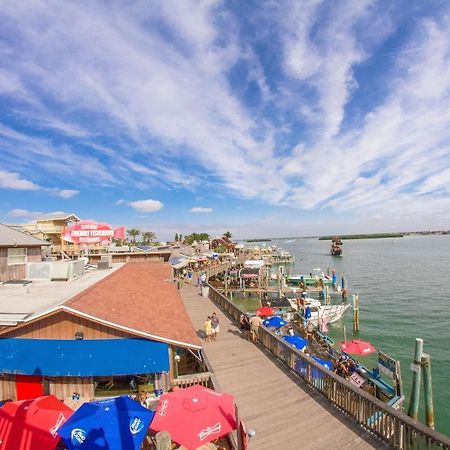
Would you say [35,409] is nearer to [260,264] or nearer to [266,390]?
[266,390]

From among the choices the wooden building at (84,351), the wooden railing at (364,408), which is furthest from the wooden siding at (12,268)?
the wooden railing at (364,408)

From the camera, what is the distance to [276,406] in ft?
33.7

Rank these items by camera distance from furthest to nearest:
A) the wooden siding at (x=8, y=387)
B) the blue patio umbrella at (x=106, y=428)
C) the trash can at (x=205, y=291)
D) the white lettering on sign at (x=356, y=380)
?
the trash can at (x=205, y=291)
the white lettering on sign at (x=356, y=380)
the wooden siding at (x=8, y=387)
the blue patio umbrella at (x=106, y=428)

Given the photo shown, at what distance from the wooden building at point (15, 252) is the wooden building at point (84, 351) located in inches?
367

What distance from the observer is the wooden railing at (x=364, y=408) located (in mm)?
7617

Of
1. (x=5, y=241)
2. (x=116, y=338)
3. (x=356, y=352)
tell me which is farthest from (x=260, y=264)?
(x=116, y=338)

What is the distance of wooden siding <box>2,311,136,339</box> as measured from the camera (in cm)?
1080

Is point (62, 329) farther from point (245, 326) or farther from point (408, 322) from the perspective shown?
point (408, 322)

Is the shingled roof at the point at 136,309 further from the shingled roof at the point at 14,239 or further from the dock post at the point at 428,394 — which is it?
the dock post at the point at 428,394

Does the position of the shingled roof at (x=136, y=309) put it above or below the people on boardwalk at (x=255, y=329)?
above

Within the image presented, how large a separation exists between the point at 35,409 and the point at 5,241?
14.0 metres

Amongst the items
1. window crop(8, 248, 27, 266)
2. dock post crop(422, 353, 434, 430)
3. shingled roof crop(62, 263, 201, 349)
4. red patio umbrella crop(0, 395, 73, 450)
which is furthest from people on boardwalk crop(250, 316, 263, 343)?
window crop(8, 248, 27, 266)

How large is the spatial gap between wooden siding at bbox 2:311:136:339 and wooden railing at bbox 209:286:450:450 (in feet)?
21.5

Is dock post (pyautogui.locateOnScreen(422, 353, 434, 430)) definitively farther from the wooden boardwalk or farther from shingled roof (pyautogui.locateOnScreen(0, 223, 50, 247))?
shingled roof (pyautogui.locateOnScreen(0, 223, 50, 247))
